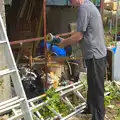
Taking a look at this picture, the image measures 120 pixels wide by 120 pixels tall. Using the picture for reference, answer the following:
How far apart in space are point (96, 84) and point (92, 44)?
25.9 inches

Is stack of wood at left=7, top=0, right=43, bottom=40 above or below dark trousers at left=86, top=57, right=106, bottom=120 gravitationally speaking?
above

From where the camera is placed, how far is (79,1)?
13.5 ft

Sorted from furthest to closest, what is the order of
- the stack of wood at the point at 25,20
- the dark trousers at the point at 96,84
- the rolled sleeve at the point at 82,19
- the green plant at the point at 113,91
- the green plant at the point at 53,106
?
the stack of wood at the point at 25,20 < the green plant at the point at 113,91 < the green plant at the point at 53,106 < the dark trousers at the point at 96,84 < the rolled sleeve at the point at 82,19

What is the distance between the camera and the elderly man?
161 inches

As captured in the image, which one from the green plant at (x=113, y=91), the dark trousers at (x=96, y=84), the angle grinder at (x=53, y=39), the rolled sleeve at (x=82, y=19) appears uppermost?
the rolled sleeve at (x=82, y=19)

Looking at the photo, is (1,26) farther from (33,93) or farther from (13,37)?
(13,37)

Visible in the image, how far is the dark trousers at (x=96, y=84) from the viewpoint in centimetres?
434

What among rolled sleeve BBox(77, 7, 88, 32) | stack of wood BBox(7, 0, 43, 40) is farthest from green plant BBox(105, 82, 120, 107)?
stack of wood BBox(7, 0, 43, 40)

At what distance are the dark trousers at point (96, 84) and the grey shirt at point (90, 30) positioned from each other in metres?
0.12

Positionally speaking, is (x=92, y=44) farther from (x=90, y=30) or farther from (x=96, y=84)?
(x=96, y=84)

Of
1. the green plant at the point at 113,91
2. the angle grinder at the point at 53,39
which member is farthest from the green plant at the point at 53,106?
the green plant at the point at 113,91

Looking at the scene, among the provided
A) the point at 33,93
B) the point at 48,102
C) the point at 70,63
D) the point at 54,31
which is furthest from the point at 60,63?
the point at 54,31

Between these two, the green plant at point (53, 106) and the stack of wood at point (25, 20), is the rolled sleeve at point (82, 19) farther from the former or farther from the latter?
the stack of wood at point (25, 20)

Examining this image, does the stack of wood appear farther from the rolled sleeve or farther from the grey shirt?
the rolled sleeve
